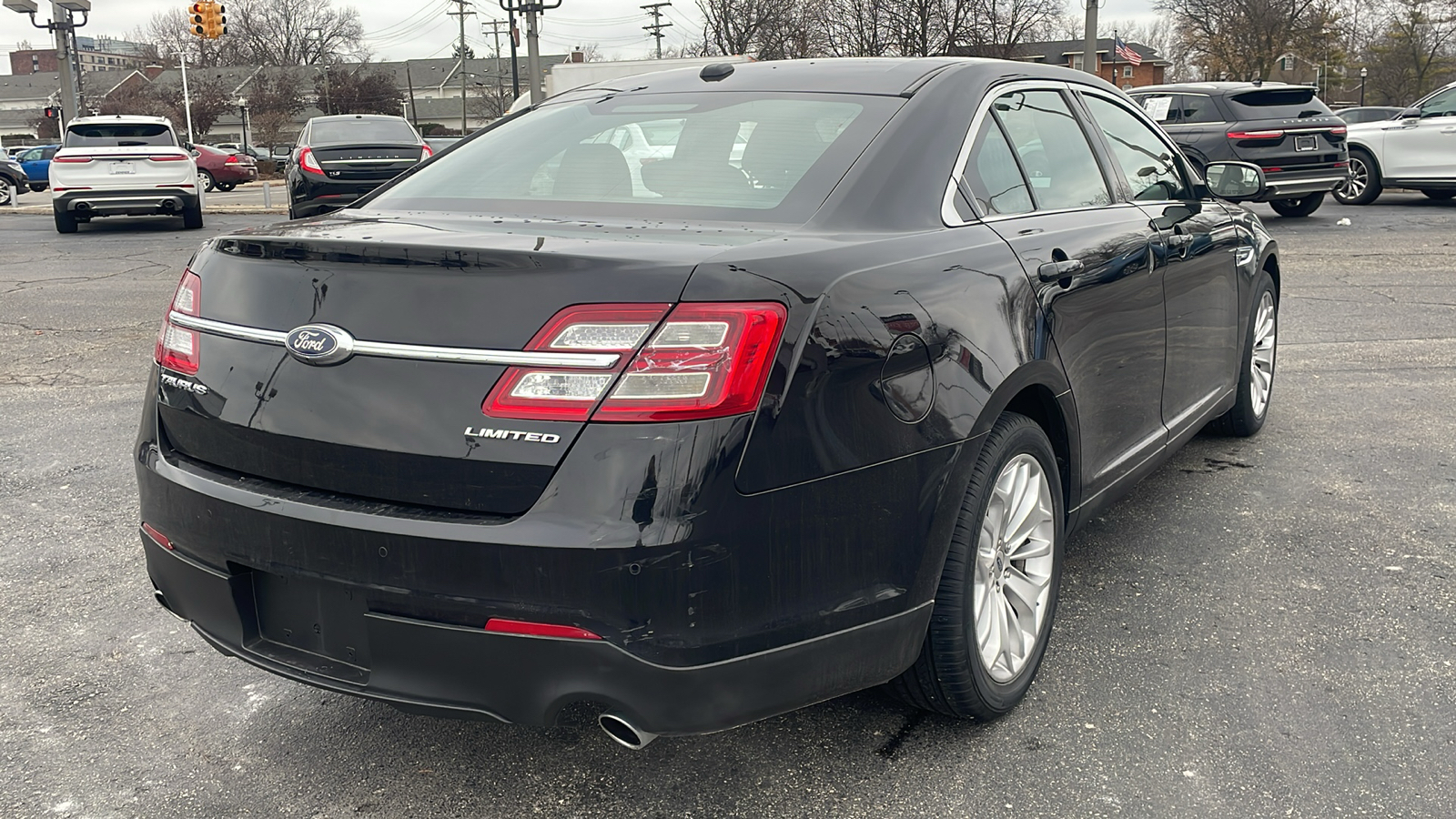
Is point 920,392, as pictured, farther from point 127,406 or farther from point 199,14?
point 199,14

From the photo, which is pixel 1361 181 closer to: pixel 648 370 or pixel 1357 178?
pixel 1357 178

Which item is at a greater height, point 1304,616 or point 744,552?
point 744,552

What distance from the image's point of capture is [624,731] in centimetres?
218

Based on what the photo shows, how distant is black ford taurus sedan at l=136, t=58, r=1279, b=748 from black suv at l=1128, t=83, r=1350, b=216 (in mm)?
12670

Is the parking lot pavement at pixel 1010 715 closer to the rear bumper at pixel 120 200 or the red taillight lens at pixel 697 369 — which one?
the red taillight lens at pixel 697 369

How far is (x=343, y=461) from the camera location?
85.8 inches

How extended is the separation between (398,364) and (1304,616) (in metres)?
2.65

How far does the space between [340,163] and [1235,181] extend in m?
13.4

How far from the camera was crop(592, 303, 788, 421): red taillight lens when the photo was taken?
2.01 meters

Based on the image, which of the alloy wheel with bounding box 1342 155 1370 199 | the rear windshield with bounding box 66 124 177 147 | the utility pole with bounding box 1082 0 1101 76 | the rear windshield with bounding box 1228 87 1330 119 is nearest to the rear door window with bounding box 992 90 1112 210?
the rear windshield with bounding box 1228 87 1330 119

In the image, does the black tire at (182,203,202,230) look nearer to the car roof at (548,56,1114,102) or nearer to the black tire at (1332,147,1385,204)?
the car roof at (548,56,1114,102)

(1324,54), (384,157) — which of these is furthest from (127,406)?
(1324,54)

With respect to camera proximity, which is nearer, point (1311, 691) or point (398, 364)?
point (398, 364)

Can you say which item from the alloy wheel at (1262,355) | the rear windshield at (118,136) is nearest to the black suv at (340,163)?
the rear windshield at (118,136)
